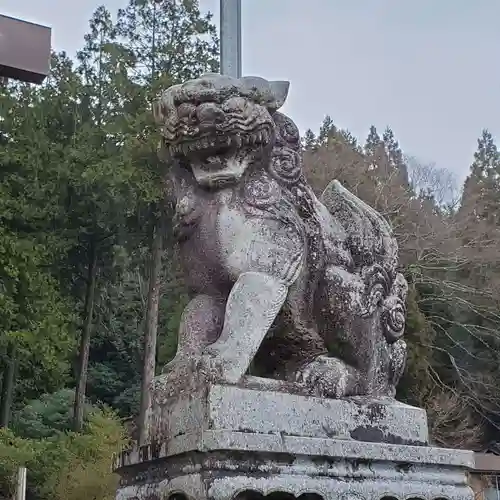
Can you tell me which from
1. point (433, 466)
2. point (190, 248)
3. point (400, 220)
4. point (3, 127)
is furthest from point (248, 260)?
point (3, 127)

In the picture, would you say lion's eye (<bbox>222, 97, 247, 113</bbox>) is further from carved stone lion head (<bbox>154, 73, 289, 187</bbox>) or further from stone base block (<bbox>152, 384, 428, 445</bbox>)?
stone base block (<bbox>152, 384, 428, 445</bbox>)

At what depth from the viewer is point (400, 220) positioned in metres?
14.4

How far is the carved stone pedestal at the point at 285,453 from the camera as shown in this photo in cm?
236

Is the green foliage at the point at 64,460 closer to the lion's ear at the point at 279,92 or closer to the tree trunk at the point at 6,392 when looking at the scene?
the tree trunk at the point at 6,392

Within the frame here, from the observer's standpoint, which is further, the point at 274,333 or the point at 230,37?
the point at 230,37

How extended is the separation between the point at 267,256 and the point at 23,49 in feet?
32.7

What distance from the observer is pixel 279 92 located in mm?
2979

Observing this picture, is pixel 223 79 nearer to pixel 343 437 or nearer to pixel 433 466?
pixel 343 437

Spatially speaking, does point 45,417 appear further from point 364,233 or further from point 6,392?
point 364,233

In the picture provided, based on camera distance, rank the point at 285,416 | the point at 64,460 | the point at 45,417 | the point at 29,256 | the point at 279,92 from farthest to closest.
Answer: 1. the point at 45,417
2. the point at 29,256
3. the point at 64,460
4. the point at 279,92
5. the point at 285,416

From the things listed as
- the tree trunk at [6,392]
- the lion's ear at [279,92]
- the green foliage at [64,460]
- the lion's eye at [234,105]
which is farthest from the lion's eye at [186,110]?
the tree trunk at [6,392]

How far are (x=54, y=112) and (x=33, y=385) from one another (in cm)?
569

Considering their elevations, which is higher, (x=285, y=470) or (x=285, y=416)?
(x=285, y=416)

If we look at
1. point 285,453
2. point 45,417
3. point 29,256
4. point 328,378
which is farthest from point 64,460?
point 285,453
